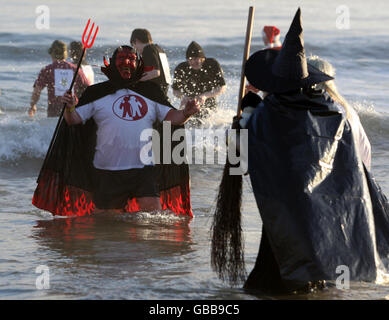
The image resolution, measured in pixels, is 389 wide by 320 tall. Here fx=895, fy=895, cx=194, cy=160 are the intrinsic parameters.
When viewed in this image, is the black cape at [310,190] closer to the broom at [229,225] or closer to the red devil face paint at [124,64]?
the broom at [229,225]

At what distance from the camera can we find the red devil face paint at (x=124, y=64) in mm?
7977

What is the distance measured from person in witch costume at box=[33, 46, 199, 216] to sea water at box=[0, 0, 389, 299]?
26cm

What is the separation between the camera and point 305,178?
17.0 ft

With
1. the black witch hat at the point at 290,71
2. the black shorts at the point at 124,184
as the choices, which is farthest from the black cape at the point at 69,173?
the black witch hat at the point at 290,71

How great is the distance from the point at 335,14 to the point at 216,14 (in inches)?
198

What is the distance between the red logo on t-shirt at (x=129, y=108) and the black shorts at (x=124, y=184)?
1.58 feet

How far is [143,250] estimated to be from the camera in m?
7.18

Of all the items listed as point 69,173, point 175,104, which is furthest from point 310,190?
point 175,104

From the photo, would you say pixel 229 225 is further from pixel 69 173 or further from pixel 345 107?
pixel 69 173

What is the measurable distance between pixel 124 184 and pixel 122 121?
58cm

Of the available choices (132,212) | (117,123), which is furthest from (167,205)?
(117,123)

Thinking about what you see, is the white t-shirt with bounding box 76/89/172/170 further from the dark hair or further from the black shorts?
the dark hair

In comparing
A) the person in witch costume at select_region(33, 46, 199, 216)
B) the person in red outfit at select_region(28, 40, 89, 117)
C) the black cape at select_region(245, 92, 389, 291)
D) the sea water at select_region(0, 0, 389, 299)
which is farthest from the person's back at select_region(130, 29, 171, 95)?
the black cape at select_region(245, 92, 389, 291)

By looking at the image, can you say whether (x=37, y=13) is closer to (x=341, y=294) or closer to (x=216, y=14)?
(x=216, y=14)
